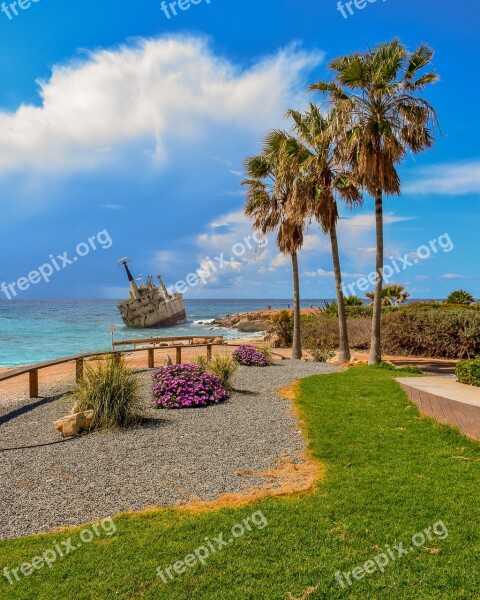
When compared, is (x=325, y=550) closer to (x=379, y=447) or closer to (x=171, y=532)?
(x=171, y=532)

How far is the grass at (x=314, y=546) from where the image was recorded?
11.6 ft

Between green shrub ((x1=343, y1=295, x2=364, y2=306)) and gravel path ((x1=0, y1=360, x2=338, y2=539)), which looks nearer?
gravel path ((x1=0, y1=360, x2=338, y2=539))

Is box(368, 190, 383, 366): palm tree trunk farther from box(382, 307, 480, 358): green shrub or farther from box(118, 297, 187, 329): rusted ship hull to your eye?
box(118, 297, 187, 329): rusted ship hull

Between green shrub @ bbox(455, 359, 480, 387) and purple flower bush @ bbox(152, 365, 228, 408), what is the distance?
609 cm

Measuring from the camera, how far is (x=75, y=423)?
798 centimetres

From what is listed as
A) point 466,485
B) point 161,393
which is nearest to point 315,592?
point 466,485

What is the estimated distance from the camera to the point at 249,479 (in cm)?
584

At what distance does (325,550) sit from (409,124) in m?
13.9

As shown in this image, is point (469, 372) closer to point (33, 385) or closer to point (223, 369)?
point (223, 369)

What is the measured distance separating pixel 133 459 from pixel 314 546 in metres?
3.34

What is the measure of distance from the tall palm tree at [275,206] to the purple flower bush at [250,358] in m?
3.88

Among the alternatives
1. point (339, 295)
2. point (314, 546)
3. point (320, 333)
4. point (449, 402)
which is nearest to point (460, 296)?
point (320, 333)

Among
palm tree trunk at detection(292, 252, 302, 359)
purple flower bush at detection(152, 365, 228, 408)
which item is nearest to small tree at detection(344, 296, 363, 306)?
palm tree trunk at detection(292, 252, 302, 359)

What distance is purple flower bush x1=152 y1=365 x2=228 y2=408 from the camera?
9.95 meters
